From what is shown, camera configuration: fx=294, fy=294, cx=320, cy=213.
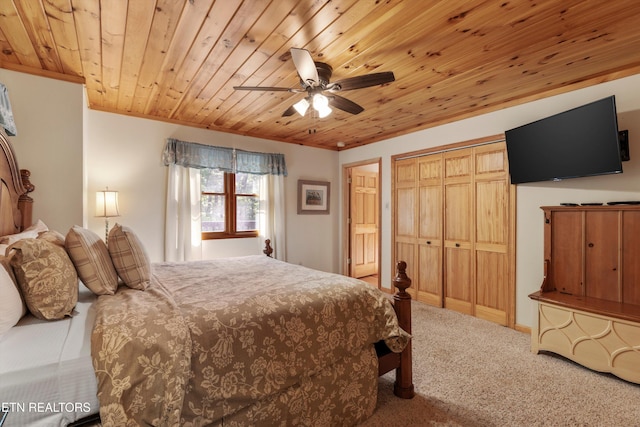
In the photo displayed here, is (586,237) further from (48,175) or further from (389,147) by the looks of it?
(48,175)

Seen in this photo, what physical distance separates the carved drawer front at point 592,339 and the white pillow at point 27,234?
154 inches

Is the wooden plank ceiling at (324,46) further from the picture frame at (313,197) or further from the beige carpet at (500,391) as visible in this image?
the beige carpet at (500,391)

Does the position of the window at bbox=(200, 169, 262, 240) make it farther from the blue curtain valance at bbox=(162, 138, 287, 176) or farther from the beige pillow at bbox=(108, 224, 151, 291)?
the beige pillow at bbox=(108, 224, 151, 291)

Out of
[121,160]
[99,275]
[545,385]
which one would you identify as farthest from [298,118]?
[545,385]

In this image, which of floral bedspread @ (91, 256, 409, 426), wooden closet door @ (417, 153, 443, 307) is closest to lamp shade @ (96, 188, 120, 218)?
floral bedspread @ (91, 256, 409, 426)

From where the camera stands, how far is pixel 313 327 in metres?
1.56

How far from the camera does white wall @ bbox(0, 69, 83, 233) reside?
95.0 inches

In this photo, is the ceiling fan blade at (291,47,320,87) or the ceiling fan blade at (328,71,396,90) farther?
the ceiling fan blade at (328,71,396,90)

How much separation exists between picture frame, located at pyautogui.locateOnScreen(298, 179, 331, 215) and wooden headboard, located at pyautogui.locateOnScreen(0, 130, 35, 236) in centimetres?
326

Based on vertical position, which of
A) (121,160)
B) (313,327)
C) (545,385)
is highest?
(121,160)

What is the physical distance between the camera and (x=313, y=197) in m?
5.07

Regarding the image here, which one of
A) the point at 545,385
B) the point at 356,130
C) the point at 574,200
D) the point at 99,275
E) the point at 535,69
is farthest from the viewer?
the point at 356,130

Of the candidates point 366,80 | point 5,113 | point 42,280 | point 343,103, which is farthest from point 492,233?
point 5,113

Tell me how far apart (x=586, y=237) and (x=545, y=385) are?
1350 mm
